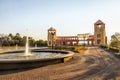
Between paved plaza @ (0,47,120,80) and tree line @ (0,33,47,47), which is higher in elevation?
tree line @ (0,33,47,47)

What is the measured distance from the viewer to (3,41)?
69750 mm

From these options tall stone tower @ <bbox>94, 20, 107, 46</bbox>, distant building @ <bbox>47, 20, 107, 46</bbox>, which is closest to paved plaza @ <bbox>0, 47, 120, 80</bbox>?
distant building @ <bbox>47, 20, 107, 46</bbox>

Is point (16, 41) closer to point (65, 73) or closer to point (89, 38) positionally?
point (89, 38)

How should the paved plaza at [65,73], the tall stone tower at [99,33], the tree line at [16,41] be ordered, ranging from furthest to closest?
1. the tree line at [16,41]
2. the tall stone tower at [99,33]
3. the paved plaza at [65,73]

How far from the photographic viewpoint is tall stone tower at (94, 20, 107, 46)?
58094mm

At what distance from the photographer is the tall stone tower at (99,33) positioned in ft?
191

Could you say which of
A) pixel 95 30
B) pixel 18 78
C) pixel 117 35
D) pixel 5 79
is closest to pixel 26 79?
pixel 18 78

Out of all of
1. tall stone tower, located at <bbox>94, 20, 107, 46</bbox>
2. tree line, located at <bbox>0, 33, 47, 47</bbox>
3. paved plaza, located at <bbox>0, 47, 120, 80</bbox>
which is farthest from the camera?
tree line, located at <bbox>0, 33, 47, 47</bbox>

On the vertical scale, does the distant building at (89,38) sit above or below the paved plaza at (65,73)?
above

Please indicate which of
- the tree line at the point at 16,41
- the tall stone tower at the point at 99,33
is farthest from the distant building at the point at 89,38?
the tree line at the point at 16,41

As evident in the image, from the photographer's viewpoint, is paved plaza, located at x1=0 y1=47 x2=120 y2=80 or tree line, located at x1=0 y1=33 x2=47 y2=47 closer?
paved plaza, located at x1=0 y1=47 x2=120 y2=80

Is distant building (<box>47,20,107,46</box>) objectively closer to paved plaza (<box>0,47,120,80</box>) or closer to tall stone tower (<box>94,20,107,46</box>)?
tall stone tower (<box>94,20,107,46</box>)

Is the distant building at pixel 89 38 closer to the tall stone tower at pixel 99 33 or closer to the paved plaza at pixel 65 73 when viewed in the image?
the tall stone tower at pixel 99 33

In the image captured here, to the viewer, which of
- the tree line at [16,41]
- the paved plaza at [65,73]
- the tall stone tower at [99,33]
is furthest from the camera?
the tree line at [16,41]
